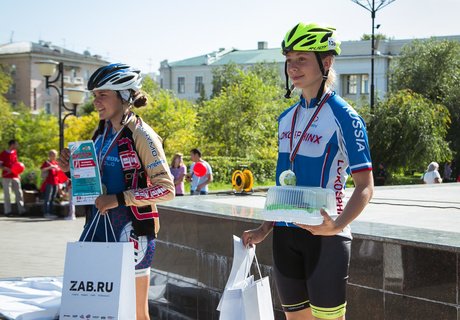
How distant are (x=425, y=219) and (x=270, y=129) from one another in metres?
32.1

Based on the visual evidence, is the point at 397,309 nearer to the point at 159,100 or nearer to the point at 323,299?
the point at 323,299

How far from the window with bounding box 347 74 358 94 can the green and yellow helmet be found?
84.6 metres

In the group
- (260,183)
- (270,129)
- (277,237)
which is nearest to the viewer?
(277,237)

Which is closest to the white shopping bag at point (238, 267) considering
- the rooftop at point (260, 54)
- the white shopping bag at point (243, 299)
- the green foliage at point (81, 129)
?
the white shopping bag at point (243, 299)

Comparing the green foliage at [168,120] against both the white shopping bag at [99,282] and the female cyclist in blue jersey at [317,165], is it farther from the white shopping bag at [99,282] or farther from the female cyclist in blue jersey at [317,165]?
the female cyclist in blue jersey at [317,165]

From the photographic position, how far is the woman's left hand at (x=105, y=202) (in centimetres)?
423

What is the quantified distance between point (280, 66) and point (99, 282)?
91.9m

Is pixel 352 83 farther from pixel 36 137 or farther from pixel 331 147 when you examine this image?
pixel 331 147

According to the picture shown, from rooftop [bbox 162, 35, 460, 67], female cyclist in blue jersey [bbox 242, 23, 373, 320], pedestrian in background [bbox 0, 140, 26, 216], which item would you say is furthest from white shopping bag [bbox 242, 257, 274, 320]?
rooftop [bbox 162, 35, 460, 67]

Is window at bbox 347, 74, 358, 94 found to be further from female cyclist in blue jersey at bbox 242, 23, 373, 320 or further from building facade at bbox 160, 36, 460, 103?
female cyclist in blue jersey at bbox 242, 23, 373, 320

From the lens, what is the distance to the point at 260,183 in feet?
102

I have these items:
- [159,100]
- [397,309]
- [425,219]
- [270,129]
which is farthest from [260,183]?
[397,309]

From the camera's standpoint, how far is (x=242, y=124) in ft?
131

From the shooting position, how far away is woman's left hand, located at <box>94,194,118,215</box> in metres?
4.23
